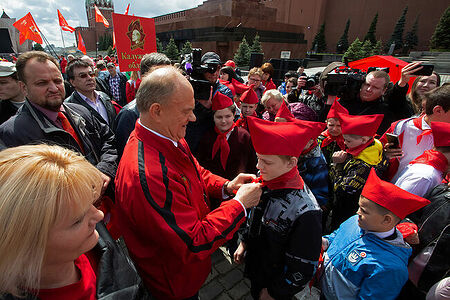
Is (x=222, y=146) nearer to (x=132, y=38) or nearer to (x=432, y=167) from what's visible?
(x=432, y=167)

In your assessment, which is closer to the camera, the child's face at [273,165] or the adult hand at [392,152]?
the child's face at [273,165]

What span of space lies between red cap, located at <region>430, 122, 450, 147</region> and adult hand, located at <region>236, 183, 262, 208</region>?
5.35ft

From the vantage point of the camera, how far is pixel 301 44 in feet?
103

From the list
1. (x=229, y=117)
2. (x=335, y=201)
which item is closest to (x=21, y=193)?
(x=229, y=117)

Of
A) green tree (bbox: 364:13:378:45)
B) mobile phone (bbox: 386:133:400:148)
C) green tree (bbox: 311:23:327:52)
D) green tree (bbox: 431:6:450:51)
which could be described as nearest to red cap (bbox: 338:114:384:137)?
mobile phone (bbox: 386:133:400:148)

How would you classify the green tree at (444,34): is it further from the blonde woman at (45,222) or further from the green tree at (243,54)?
the blonde woman at (45,222)

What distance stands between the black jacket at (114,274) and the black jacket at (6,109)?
298cm

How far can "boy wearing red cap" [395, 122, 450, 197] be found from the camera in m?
1.91

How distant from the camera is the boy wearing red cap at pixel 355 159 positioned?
2.41 metres

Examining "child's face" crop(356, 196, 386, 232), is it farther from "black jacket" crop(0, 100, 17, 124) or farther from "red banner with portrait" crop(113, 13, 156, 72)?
"red banner with portrait" crop(113, 13, 156, 72)

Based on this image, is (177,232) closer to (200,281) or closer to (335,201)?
(200,281)

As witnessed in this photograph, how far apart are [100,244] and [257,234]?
3.88 ft

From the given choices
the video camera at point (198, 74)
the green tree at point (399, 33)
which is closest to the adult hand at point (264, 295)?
the video camera at point (198, 74)

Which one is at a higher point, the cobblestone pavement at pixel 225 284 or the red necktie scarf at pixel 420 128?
the red necktie scarf at pixel 420 128
